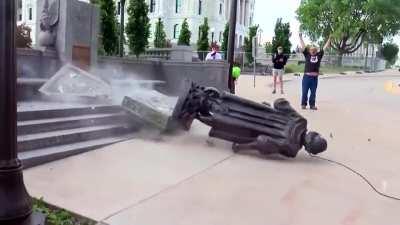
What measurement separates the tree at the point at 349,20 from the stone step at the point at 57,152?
167 ft

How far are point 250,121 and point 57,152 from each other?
8.10 ft

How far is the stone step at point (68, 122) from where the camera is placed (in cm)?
585

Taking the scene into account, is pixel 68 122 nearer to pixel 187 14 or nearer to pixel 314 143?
pixel 314 143

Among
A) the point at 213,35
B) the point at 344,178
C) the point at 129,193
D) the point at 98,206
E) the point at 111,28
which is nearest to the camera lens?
the point at 98,206

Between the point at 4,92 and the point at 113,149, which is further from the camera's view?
the point at 113,149

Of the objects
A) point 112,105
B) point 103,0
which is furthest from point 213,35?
point 112,105

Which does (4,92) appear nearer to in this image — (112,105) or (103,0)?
(112,105)

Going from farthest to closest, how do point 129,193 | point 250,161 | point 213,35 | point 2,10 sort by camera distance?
1. point 213,35
2. point 250,161
3. point 129,193
4. point 2,10

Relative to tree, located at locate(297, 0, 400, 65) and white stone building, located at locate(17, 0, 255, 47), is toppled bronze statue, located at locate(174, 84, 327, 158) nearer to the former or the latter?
tree, located at locate(297, 0, 400, 65)

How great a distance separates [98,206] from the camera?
4.20 m

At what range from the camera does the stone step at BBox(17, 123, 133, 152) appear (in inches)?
217

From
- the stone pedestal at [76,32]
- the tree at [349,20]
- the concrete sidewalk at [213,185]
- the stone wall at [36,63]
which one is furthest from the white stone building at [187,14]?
the concrete sidewalk at [213,185]

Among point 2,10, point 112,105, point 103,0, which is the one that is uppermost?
point 103,0

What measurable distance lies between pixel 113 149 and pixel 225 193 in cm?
215
